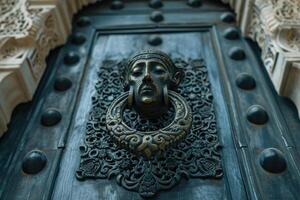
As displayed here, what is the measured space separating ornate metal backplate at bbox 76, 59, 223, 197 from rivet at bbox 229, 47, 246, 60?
0.26m

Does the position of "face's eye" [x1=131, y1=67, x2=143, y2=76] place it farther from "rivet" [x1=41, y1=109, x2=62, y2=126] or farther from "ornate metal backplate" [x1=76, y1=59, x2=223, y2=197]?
"rivet" [x1=41, y1=109, x2=62, y2=126]

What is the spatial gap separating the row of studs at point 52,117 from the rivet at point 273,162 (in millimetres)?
698

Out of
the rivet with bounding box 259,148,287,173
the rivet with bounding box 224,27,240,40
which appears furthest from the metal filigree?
the rivet with bounding box 224,27,240,40

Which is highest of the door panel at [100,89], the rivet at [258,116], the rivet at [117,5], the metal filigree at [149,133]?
the metal filigree at [149,133]

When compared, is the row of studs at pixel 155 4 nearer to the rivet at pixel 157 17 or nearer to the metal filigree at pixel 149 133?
the rivet at pixel 157 17

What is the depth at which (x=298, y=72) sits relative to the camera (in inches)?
53.4

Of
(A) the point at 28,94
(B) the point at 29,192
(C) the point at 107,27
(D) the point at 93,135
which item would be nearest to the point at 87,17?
(C) the point at 107,27

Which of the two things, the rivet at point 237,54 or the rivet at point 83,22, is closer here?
the rivet at point 237,54

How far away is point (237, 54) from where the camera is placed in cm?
166

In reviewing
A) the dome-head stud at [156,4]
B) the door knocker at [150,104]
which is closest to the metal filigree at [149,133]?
the door knocker at [150,104]

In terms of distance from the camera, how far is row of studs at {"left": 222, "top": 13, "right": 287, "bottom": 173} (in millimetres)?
1211

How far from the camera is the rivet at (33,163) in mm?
1262

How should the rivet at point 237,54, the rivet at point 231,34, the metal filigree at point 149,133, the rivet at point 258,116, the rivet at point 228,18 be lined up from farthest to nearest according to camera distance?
1. the rivet at point 228,18
2. the rivet at point 231,34
3. the rivet at point 237,54
4. the rivet at point 258,116
5. the metal filigree at point 149,133

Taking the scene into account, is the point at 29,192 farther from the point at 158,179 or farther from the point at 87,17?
the point at 87,17
